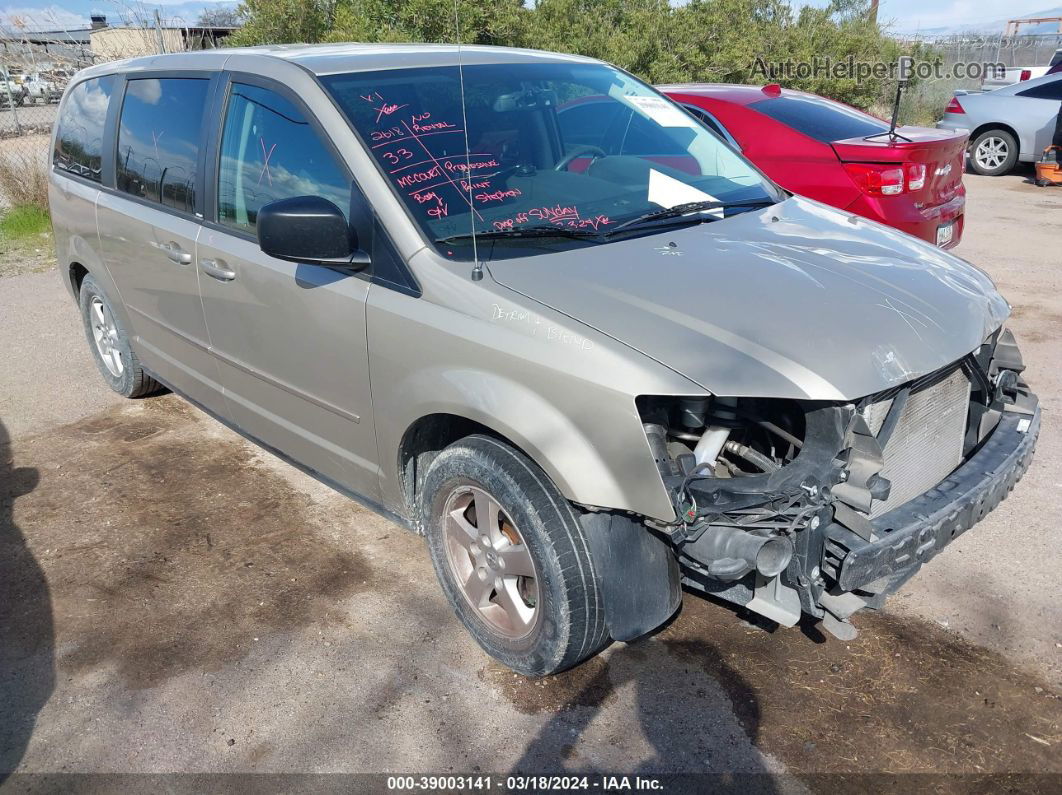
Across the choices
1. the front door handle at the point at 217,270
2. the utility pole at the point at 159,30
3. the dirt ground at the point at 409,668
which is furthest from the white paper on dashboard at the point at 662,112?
the utility pole at the point at 159,30

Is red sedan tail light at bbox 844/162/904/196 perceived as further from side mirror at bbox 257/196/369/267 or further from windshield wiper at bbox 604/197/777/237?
side mirror at bbox 257/196/369/267

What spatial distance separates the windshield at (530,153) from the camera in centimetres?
307

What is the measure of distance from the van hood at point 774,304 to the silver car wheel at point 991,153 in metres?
11.5

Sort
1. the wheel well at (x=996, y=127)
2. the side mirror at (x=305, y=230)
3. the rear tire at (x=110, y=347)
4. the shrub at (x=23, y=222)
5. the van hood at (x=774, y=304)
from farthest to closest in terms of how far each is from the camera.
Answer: the wheel well at (x=996, y=127) → the shrub at (x=23, y=222) → the rear tire at (x=110, y=347) → the side mirror at (x=305, y=230) → the van hood at (x=774, y=304)

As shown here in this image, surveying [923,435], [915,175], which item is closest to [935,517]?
[923,435]

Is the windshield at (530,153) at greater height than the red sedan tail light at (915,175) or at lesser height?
greater

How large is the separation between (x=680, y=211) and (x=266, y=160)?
5.31ft

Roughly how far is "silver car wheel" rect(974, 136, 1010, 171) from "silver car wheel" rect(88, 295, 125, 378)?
12.5 meters

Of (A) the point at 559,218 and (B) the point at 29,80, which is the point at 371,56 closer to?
(A) the point at 559,218

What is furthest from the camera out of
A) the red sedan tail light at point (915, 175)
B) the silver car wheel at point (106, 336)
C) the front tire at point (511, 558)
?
the red sedan tail light at point (915, 175)

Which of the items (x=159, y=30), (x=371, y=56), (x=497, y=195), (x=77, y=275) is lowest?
(x=77, y=275)

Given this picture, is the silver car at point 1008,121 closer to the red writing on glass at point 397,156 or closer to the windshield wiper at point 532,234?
the windshield wiper at point 532,234

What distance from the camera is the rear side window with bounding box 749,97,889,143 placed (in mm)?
6435

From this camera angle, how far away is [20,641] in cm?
334
